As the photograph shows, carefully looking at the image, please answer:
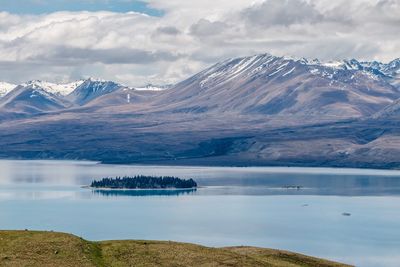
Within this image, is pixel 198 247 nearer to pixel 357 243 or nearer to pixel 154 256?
pixel 154 256

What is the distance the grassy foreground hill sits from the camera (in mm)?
73375


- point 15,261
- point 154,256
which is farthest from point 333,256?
point 15,261

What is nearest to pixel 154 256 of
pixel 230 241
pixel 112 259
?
pixel 112 259

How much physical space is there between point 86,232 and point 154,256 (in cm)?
11240

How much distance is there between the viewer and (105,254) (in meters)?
78.5

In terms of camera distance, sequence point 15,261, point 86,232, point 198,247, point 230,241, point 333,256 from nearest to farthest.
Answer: point 15,261 → point 198,247 → point 333,256 → point 230,241 → point 86,232

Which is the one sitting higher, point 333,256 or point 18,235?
point 18,235

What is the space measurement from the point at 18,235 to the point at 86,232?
109 metres

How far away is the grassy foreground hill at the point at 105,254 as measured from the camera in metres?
73.4

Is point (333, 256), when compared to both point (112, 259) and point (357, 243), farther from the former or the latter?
point (112, 259)

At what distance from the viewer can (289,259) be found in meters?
88.2

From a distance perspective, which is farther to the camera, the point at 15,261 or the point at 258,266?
the point at 258,266

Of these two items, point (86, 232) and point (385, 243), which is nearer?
point (385, 243)

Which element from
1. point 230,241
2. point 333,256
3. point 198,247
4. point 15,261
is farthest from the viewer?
point 230,241
